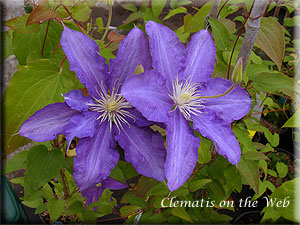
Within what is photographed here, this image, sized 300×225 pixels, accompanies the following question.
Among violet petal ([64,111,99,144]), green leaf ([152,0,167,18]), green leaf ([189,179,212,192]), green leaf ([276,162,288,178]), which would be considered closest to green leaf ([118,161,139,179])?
green leaf ([189,179,212,192])

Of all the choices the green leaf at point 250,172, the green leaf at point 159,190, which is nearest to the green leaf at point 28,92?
the green leaf at point 159,190

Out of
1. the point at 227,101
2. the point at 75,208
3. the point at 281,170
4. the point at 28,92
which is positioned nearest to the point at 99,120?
the point at 28,92

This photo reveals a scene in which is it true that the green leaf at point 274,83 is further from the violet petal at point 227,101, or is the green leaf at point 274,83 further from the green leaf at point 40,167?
the green leaf at point 40,167

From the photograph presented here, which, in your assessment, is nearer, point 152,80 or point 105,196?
point 152,80

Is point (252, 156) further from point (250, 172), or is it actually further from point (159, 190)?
point (159, 190)

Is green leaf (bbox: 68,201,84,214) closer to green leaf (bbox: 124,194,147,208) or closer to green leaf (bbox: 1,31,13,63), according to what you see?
green leaf (bbox: 124,194,147,208)

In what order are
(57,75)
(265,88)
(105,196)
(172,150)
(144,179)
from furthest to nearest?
(105,196), (144,179), (265,88), (57,75), (172,150)

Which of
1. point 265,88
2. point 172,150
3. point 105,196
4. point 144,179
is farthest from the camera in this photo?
point 105,196

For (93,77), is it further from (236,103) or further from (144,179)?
(144,179)

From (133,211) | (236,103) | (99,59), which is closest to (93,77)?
(99,59)
